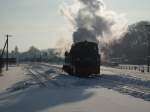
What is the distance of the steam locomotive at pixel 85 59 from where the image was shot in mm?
40594

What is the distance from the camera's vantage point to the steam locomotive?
40.6 metres

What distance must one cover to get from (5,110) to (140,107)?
5.49 m

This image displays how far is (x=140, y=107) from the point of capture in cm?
1588

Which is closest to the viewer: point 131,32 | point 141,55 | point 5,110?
point 5,110

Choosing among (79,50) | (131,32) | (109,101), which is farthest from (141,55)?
(109,101)

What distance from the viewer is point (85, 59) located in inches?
1620

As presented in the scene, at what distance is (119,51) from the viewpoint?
12712cm

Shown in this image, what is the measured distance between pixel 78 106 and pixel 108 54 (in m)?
113

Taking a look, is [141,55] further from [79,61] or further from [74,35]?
[79,61]

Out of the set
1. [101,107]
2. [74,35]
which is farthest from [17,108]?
[74,35]

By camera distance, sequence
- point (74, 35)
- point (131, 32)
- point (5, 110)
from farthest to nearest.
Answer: point (131, 32), point (74, 35), point (5, 110)

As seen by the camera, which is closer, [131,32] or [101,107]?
[101,107]

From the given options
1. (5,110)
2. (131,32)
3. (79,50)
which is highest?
(131,32)

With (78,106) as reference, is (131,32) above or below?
above
